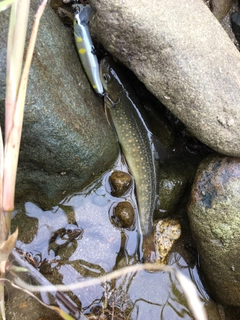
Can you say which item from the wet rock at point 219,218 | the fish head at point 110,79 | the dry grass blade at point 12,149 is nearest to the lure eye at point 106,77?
the fish head at point 110,79

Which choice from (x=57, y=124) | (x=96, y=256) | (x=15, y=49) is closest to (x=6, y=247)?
(x=15, y=49)

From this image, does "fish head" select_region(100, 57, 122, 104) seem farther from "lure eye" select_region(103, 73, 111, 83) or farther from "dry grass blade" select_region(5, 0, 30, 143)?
"dry grass blade" select_region(5, 0, 30, 143)

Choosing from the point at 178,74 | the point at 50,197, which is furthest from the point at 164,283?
the point at 178,74

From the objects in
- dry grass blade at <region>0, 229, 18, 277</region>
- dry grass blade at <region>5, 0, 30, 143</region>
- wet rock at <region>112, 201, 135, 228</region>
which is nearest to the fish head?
wet rock at <region>112, 201, 135, 228</region>

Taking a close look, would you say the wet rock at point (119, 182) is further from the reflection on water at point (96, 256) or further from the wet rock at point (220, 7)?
the wet rock at point (220, 7)

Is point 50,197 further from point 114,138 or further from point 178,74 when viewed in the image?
point 178,74
